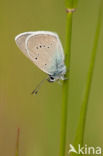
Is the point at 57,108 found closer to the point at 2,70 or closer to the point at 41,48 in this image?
the point at 2,70

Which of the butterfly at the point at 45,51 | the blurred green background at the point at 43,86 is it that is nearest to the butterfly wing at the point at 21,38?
the butterfly at the point at 45,51

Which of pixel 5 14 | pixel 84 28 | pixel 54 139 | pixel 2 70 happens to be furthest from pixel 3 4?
pixel 54 139

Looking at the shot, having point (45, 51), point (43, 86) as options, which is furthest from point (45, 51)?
point (43, 86)

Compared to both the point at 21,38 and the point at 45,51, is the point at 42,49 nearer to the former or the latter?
the point at 45,51

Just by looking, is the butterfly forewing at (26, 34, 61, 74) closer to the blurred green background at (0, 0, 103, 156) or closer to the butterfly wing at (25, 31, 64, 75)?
the butterfly wing at (25, 31, 64, 75)

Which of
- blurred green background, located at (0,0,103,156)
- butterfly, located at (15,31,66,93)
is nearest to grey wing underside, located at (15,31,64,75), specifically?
butterfly, located at (15,31,66,93)

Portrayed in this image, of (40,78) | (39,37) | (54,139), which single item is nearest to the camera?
(39,37)
